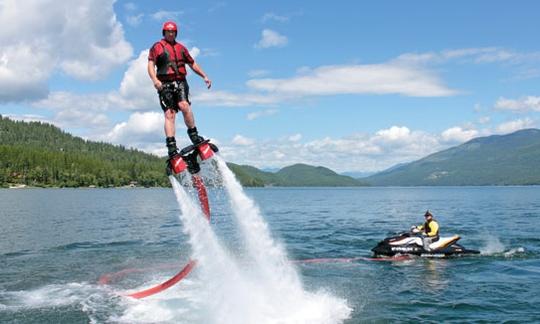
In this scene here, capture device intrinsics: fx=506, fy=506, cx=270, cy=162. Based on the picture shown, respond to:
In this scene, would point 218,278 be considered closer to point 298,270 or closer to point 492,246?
point 298,270

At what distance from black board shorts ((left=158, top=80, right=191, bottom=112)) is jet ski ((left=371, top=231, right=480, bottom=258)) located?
24287mm

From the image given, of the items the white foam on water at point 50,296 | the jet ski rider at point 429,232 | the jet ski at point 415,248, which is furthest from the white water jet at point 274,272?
the jet ski rider at point 429,232

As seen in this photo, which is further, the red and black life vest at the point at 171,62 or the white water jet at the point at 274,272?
the white water jet at the point at 274,272

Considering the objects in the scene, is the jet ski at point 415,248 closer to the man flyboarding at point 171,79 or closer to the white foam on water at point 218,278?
the white foam on water at point 218,278

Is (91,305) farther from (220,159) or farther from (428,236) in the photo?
(428,236)

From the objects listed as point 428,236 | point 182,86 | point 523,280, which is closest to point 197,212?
point 182,86

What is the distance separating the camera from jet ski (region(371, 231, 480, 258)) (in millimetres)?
33844

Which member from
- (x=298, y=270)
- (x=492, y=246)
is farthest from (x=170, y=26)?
(x=492, y=246)

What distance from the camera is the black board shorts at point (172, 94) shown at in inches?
510

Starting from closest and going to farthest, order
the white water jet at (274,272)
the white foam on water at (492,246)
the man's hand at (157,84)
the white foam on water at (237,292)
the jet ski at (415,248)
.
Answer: the man's hand at (157,84) < the white water jet at (274,272) < the white foam on water at (237,292) < the jet ski at (415,248) < the white foam on water at (492,246)

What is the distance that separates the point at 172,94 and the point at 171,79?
39cm

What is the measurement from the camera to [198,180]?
13672 millimetres

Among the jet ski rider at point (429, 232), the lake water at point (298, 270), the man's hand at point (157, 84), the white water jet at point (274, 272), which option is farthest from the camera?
the jet ski rider at point (429, 232)

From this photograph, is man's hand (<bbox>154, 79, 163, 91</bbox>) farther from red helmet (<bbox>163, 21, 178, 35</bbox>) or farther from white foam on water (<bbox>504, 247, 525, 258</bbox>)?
white foam on water (<bbox>504, 247, 525, 258</bbox>)
